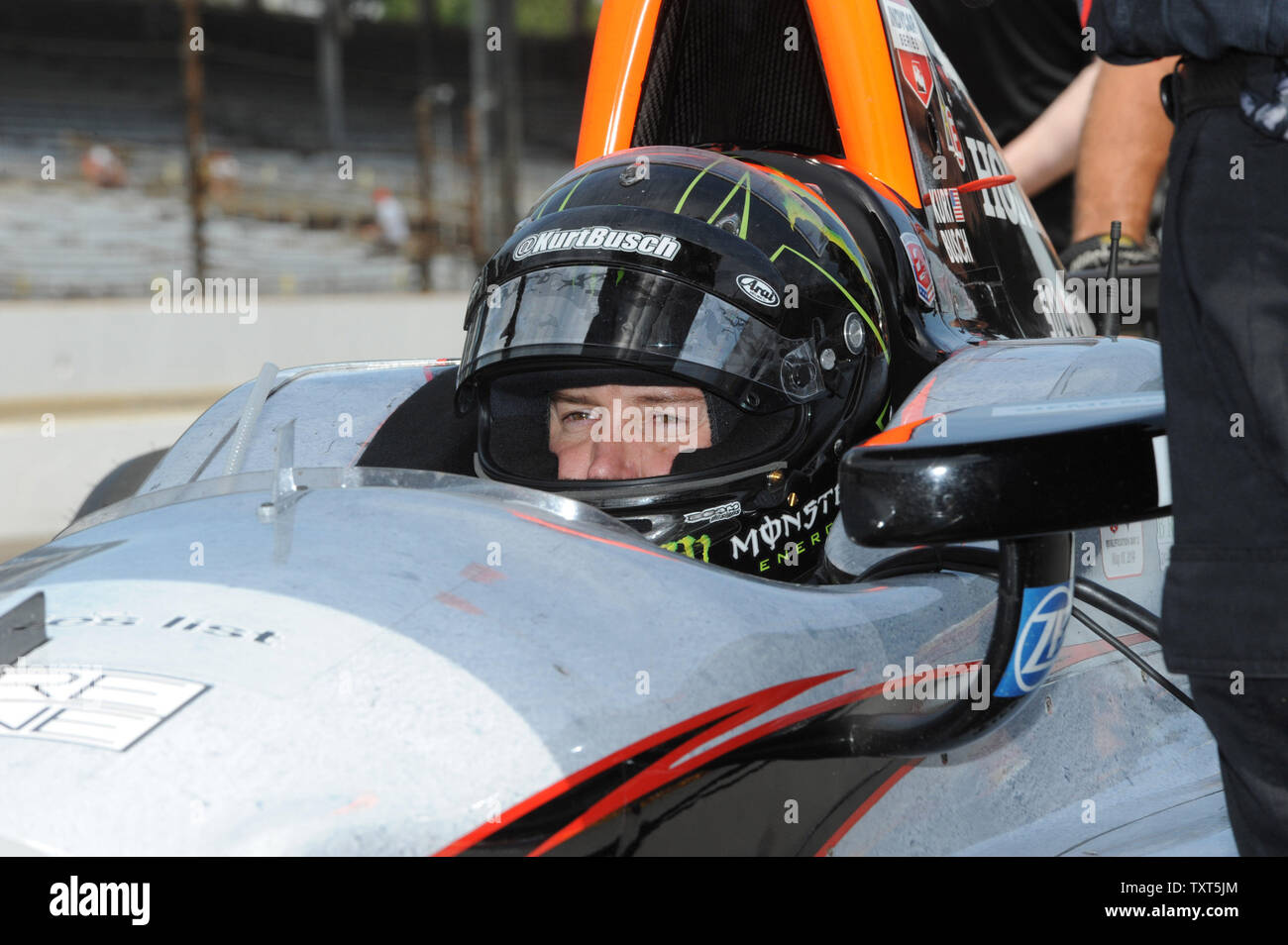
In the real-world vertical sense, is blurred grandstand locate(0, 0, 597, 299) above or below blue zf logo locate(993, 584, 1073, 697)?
above

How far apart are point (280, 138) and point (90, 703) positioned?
16.9 m

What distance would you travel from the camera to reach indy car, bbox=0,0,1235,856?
0.91 m

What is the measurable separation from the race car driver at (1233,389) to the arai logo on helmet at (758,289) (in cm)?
77

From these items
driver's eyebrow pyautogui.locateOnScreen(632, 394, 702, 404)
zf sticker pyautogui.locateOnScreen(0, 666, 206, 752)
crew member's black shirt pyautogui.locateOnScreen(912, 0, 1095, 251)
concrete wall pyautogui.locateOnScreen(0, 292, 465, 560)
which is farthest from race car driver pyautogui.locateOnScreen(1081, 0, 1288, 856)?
concrete wall pyautogui.locateOnScreen(0, 292, 465, 560)

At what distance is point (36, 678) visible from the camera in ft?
3.26

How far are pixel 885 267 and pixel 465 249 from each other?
38.5 ft

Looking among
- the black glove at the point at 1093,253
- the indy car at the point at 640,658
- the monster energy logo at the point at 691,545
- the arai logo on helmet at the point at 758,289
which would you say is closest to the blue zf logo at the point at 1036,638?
the indy car at the point at 640,658

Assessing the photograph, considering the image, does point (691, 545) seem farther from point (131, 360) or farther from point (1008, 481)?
point (131, 360)

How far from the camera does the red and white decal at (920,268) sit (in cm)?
200

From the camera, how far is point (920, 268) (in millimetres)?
2025

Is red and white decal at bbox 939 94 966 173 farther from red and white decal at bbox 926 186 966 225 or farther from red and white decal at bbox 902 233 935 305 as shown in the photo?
red and white decal at bbox 902 233 935 305

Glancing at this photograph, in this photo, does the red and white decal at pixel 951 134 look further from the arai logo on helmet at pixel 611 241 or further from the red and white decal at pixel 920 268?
the arai logo on helmet at pixel 611 241

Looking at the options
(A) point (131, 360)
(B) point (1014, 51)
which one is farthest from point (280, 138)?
(B) point (1014, 51)
